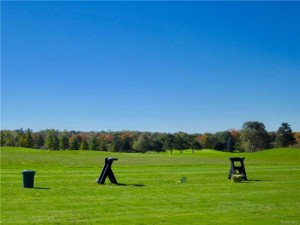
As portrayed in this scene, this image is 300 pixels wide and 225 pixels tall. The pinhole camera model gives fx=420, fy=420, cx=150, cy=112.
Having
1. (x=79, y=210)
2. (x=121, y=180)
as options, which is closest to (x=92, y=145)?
(x=121, y=180)

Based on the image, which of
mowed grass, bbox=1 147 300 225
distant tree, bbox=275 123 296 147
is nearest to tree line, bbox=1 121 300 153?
distant tree, bbox=275 123 296 147

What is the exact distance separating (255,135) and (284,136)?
1110cm

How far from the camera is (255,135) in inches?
6575

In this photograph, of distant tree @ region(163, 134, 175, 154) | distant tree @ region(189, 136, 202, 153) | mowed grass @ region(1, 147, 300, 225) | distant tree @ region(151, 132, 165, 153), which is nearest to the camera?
mowed grass @ region(1, 147, 300, 225)

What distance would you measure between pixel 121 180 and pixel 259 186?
8976mm

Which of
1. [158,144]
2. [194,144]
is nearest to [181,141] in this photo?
[194,144]

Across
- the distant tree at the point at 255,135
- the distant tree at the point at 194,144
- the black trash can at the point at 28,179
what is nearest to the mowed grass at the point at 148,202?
the black trash can at the point at 28,179

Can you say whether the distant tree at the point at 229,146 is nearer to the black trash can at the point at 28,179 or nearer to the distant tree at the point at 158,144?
the distant tree at the point at 158,144

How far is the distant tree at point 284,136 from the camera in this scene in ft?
538

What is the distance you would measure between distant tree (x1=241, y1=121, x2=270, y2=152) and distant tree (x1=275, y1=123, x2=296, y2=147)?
15.2 ft

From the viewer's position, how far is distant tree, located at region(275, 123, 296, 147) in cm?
16388

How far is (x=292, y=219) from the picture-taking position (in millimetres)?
14867

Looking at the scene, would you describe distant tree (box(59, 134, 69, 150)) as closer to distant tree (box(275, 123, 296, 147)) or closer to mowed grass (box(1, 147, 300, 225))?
distant tree (box(275, 123, 296, 147))

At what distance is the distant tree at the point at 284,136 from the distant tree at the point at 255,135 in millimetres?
4640
